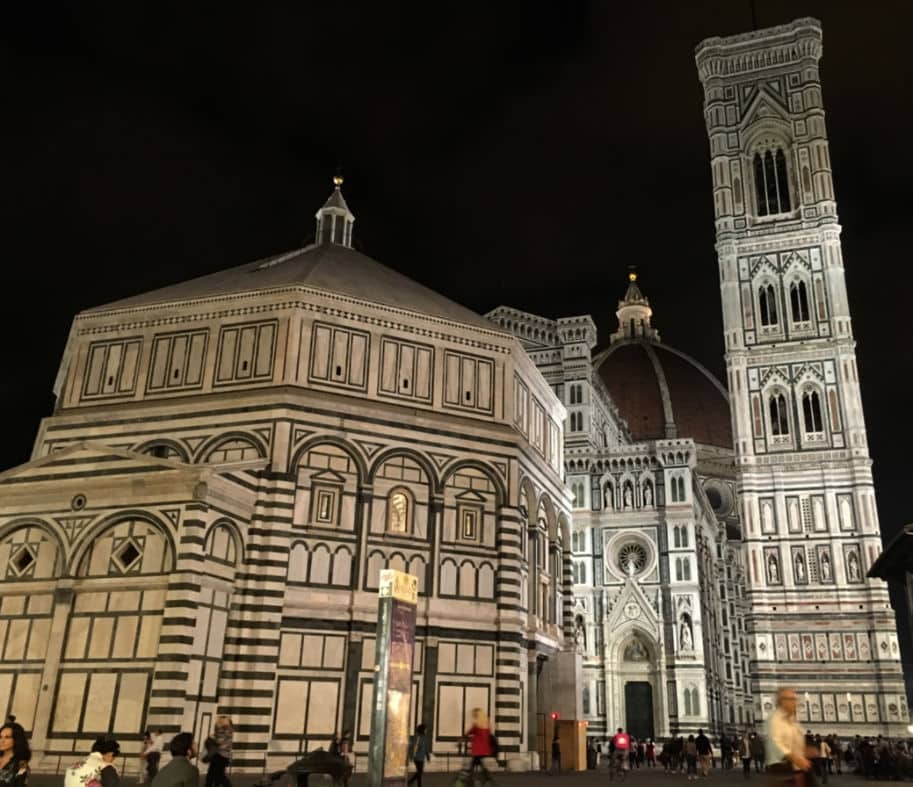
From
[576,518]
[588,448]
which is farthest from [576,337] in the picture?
[576,518]

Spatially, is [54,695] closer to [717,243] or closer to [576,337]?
[576,337]

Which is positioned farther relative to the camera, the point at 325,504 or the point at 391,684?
the point at 325,504

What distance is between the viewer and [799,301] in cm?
4628

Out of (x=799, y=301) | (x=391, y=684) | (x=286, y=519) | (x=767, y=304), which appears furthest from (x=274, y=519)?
(x=799, y=301)

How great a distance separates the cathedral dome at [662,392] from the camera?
81.5 metres

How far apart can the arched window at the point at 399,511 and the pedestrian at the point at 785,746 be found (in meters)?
15.4

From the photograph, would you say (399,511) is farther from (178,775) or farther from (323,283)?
(178,775)

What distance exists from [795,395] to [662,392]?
3981 cm

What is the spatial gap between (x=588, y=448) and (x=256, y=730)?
33.1m

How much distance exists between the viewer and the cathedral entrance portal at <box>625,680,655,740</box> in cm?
4356

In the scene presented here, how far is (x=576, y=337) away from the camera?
51.6 m

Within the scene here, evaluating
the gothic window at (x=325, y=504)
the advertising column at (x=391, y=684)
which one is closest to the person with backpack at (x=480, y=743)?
the advertising column at (x=391, y=684)

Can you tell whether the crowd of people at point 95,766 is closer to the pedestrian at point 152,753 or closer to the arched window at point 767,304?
the pedestrian at point 152,753

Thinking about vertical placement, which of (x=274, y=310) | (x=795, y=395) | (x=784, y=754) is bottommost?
(x=784, y=754)
